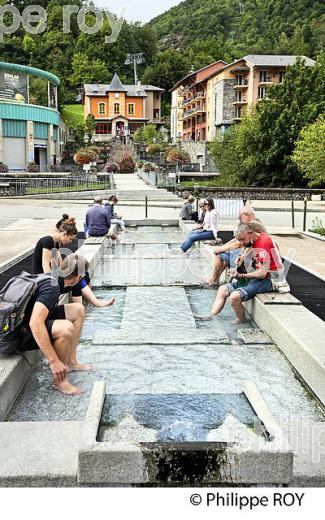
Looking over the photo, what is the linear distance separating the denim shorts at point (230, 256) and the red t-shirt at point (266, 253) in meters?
1.58

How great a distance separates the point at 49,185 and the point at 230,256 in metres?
34.0

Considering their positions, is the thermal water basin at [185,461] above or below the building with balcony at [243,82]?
below

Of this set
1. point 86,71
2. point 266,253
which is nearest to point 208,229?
point 266,253

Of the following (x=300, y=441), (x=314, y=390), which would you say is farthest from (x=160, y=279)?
(x=300, y=441)

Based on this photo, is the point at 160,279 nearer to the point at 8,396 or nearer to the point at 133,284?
the point at 133,284

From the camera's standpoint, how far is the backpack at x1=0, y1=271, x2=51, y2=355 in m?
5.00

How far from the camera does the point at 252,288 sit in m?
7.80

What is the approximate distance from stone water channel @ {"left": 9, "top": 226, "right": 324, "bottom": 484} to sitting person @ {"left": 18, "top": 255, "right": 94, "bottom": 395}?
12.4 inches

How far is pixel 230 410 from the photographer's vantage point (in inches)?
200

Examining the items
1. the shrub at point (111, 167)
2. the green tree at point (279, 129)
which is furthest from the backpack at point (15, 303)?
the shrub at point (111, 167)

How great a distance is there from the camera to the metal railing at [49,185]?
3838cm

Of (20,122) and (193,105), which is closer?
(20,122)

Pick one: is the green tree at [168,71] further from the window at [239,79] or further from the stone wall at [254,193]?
the stone wall at [254,193]

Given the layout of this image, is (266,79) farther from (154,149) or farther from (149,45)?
(149,45)
